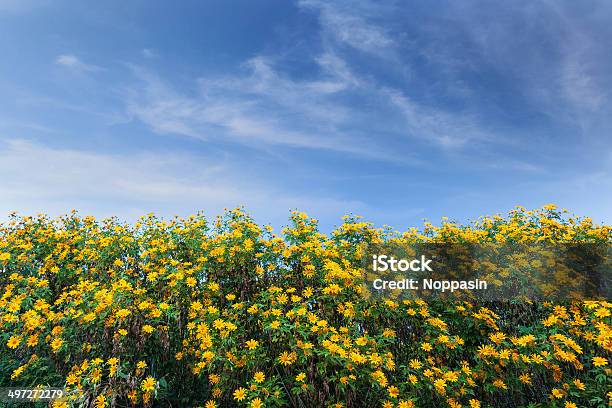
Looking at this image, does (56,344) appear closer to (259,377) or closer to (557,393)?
(259,377)

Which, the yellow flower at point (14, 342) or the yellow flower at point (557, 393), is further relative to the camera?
the yellow flower at point (14, 342)

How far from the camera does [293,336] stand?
4.00 meters

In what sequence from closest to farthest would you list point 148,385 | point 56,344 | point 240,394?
1. point 240,394
2. point 148,385
3. point 56,344

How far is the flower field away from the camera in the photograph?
406 centimetres

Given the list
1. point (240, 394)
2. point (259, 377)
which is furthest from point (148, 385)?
point (259, 377)

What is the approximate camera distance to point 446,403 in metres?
4.25

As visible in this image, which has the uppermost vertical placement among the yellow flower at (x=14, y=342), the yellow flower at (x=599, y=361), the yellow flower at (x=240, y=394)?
the yellow flower at (x=599, y=361)

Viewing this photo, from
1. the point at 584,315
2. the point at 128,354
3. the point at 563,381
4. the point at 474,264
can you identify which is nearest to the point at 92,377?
the point at 128,354

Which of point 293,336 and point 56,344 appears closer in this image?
point 293,336

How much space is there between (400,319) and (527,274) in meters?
1.72

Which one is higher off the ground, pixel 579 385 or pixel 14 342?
pixel 579 385

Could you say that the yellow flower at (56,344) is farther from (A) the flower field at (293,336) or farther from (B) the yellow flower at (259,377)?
(B) the yellow flower at (259,377)

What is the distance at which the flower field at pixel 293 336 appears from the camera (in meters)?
4.06

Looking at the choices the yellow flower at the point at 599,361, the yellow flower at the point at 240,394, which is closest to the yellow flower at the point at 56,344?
the yellow flower at the point at 240,394
